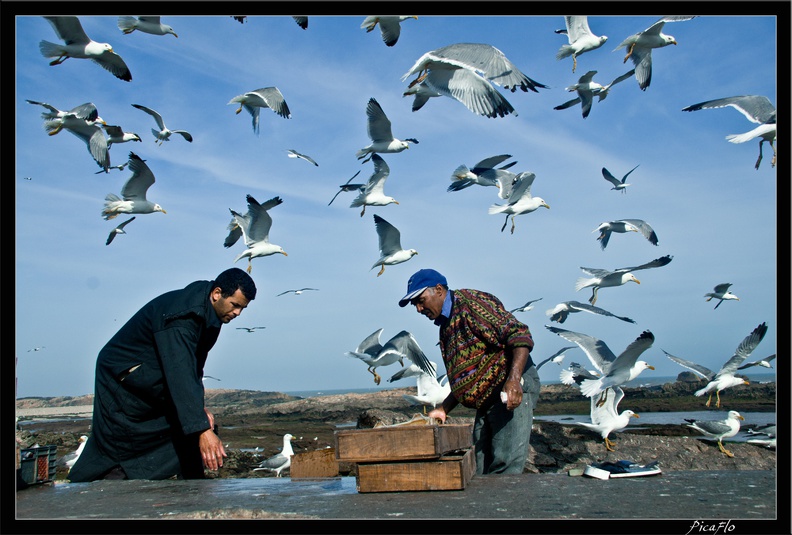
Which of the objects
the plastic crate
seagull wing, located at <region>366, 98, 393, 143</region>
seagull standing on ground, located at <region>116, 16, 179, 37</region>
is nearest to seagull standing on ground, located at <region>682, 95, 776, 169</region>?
seagull wing, located at <region>366, 98, 393, 143</region>

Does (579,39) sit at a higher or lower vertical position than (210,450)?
higher

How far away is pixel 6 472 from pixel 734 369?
9.18 m

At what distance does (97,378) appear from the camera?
3.84m

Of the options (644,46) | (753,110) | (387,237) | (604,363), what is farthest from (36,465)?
(644,46)

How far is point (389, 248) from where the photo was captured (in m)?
11.1

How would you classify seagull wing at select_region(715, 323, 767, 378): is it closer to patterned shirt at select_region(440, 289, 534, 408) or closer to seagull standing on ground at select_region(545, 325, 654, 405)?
seagull standing on ground at select_region(545, 325, 654, 405)

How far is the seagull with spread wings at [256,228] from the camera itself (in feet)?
34.1

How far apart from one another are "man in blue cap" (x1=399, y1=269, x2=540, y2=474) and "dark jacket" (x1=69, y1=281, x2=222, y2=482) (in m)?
1.16

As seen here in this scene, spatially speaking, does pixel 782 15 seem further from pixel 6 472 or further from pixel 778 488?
pixel 6 472

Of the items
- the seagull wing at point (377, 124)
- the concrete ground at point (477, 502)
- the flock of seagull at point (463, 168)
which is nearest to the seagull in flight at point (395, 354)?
the flock of seagull at point (463, 168)

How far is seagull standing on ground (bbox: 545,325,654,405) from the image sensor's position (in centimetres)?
772

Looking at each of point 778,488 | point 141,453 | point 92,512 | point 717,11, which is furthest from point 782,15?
point 141,453

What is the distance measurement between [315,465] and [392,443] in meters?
1.36

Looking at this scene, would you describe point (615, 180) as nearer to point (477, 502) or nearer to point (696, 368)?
point (696, 368)
